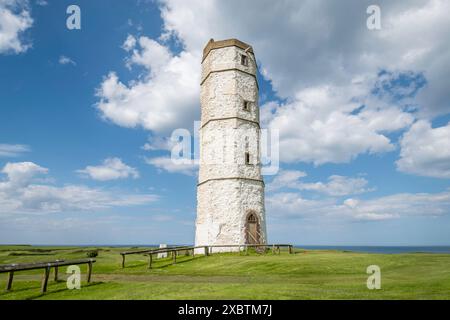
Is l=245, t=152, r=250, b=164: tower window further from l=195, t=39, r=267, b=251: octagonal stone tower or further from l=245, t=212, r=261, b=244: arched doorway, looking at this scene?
l=245, t=212, r=261, b=244: arched doorway

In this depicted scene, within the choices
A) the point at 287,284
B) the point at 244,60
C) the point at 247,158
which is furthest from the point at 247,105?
the point at 287,284

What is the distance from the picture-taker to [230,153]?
94.3 ft

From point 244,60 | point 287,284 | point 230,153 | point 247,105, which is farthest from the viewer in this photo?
point 244,60

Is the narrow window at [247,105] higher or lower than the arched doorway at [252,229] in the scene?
higher

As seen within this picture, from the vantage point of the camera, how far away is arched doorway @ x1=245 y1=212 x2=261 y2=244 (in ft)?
91.9

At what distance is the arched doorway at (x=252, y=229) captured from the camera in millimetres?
28016

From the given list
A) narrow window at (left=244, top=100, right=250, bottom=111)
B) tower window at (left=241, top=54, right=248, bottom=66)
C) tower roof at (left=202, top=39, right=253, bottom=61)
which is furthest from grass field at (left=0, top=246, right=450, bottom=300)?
tower roof at (left=202, top=39, right=253, bottom=61)

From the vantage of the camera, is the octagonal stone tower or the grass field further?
the octagonal stone tower

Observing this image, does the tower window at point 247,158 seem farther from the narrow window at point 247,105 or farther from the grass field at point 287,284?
the grass field at point 287,284

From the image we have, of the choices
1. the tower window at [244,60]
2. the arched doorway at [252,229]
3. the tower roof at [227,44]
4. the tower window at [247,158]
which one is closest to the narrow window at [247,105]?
the tower window at [244,60]

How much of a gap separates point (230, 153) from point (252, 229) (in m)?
6.41

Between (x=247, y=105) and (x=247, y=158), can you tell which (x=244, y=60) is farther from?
(x=247, y=158)
